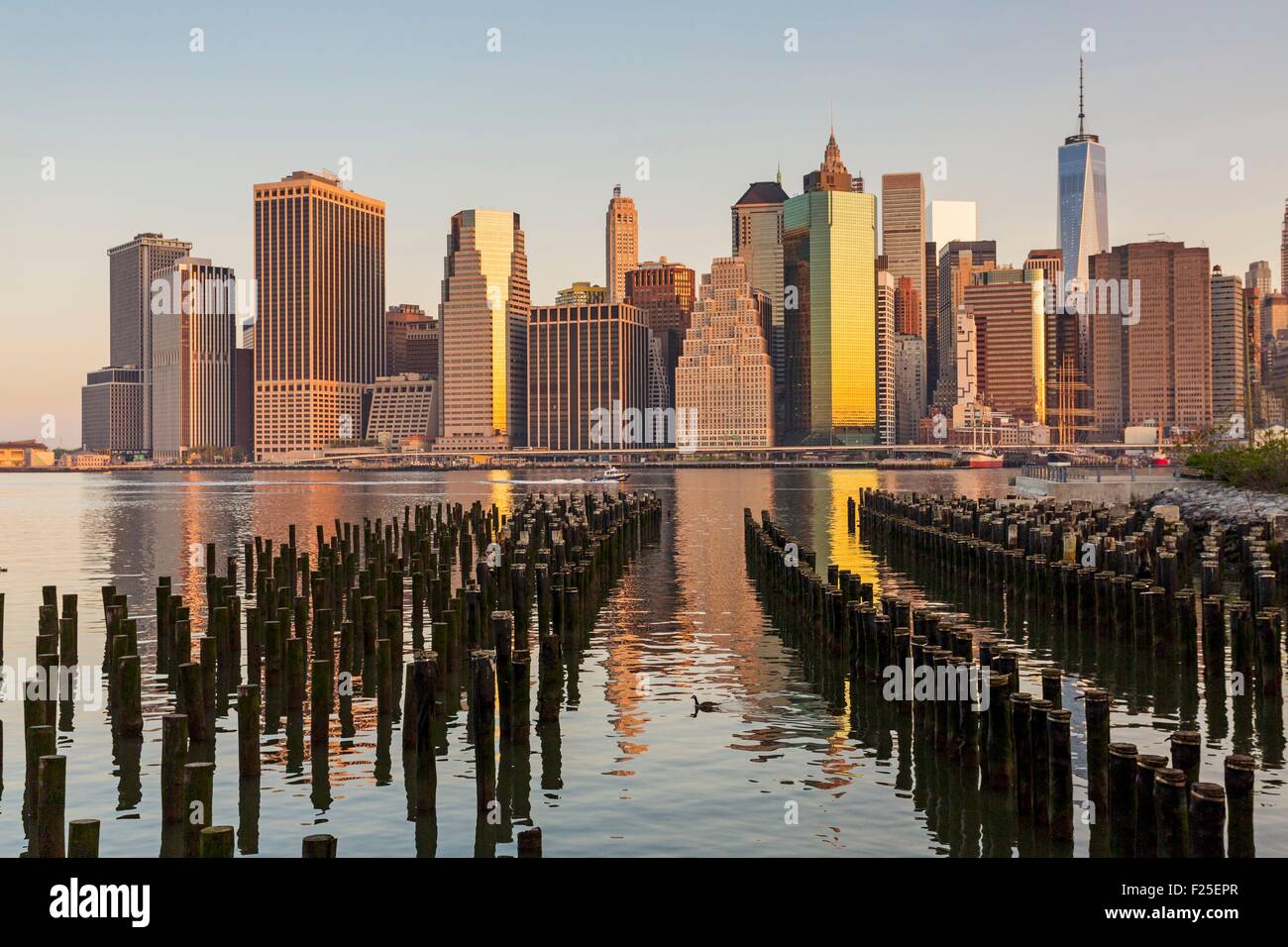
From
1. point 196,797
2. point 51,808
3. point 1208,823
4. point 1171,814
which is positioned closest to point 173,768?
point 196,797

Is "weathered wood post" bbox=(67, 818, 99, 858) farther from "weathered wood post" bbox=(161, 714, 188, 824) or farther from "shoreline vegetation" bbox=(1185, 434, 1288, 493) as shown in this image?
"shoreline vegetation" bbox=(1185, 434, 1288, 493)

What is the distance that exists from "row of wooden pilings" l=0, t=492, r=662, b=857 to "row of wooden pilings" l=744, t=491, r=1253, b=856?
6827 mm

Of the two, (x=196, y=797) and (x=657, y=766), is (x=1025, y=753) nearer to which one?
(x=657, y=766)

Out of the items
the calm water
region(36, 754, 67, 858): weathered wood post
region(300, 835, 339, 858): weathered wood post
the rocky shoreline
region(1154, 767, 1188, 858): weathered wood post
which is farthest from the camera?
the rocky shoreline

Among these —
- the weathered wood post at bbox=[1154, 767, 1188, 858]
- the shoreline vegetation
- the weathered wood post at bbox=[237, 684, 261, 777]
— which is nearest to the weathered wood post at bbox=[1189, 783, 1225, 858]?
the weathered wood post at bbox=[1154, 767, 1188, 858]

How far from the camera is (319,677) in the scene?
853 inches

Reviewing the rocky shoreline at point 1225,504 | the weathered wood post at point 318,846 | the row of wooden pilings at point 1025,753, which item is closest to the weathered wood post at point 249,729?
the weathered wood post at point 318,846

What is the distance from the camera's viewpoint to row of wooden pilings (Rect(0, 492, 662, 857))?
16.4 metres

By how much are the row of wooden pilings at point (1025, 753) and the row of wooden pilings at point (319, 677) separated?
683 centimetres

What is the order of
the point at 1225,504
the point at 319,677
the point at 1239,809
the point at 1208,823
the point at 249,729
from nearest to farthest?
the point at 1208,823
the point at 1239,809
the point at 249,729
the point at 319,677
the point at 1225,504

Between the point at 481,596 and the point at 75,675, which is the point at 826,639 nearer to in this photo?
the point at 481,596

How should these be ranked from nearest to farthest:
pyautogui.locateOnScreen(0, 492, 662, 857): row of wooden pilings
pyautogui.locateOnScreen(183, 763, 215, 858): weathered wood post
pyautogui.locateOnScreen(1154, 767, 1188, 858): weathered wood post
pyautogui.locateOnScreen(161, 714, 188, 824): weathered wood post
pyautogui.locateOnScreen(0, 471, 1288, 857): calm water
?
pyautogui.locateOnScreen(1154, 767, 1188, 858): weathered wood post
pyautogui.locateOnScreen(183, 763, 215, 858): weathered wood post
pyautogui.locateOnScreen(161, 714, 188, 824): weathered wood post
pyautogui.locateOnScreen(0, 492, 662, 857): row of wooden pilings
pyautogui.locateOnScreen(0, 471, 1288, 857): calm water

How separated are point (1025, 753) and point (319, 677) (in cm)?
1232

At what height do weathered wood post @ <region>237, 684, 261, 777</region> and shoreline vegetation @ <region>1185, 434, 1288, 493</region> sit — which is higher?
shoreline vegetation @ <region>1185, 434, 1288, 493</region>
